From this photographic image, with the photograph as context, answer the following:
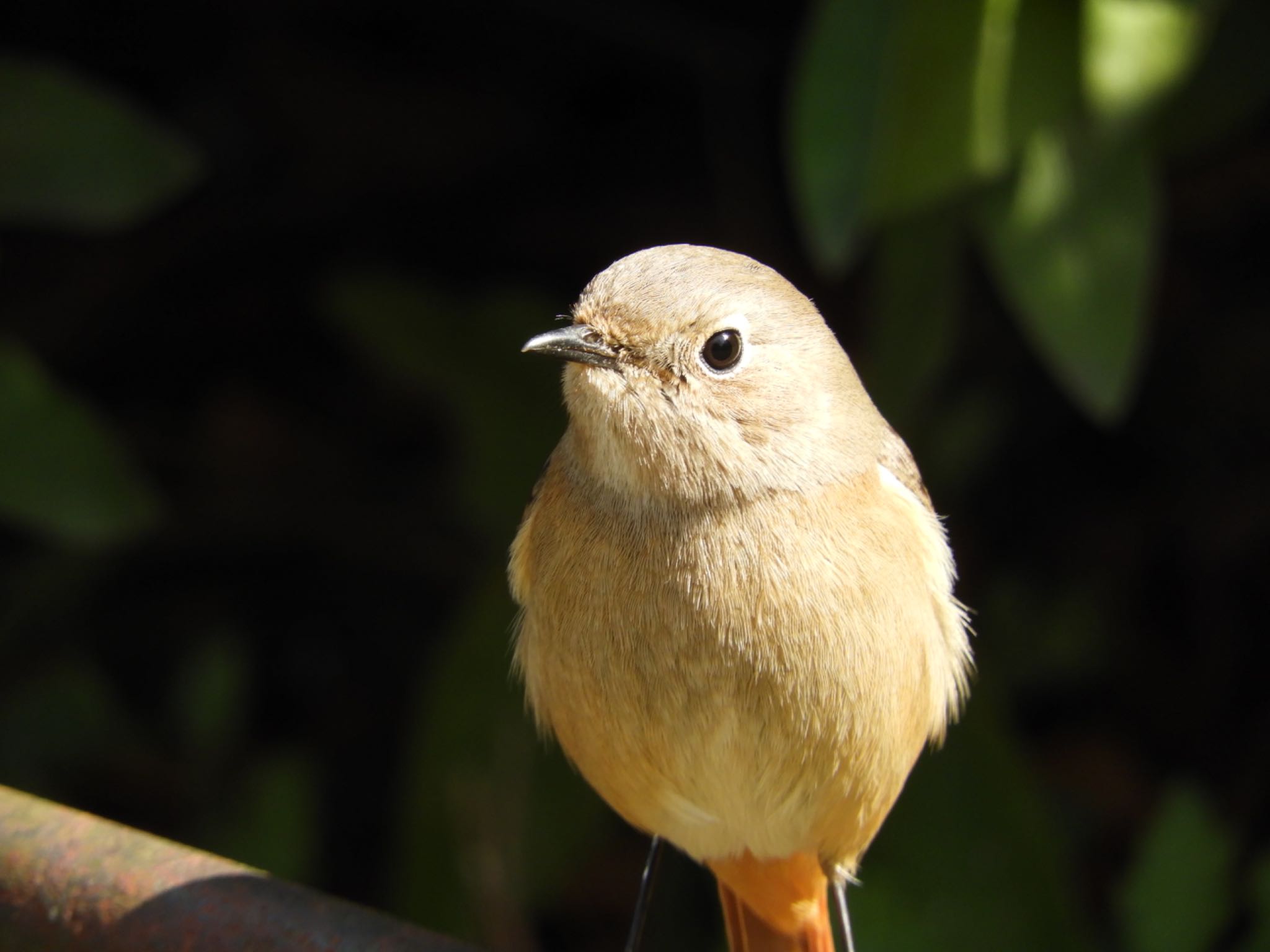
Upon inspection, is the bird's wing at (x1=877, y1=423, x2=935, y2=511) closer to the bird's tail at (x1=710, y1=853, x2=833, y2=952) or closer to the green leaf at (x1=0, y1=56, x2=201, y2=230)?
the bird's tail at (x1=710, y1=853, x2=833, y2=952)

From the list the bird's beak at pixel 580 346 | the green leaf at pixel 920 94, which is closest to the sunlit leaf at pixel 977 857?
the green leaf at pixel 920 94

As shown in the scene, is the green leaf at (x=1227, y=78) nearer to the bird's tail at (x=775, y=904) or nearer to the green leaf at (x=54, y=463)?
the bird's tail at (x=775, y=904)

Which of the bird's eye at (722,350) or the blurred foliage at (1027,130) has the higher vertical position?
the blurred foliage at (1027,130)

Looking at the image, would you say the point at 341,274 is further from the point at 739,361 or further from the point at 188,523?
the point at 739,361

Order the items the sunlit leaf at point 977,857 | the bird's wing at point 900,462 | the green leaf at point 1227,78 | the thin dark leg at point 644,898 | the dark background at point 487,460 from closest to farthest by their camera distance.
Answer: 1. the bird's wing at point 900,462
2. the thin dark leg at point 644,898
3. the green leaf at point 1227,78
4. the sunlit leaf at point 977,857
5. the dark background at point 487,460

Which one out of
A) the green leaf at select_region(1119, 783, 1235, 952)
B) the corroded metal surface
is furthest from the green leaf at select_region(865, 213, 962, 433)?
the corroded metal surface

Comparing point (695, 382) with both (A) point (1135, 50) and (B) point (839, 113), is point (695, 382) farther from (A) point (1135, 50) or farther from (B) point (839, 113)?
(A) point (1135, 50)
